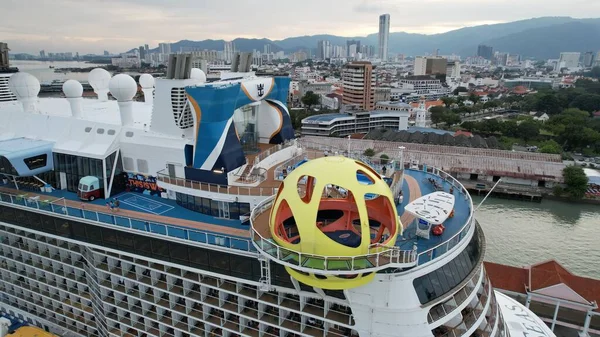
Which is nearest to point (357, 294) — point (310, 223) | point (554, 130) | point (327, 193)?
point (310, 223)

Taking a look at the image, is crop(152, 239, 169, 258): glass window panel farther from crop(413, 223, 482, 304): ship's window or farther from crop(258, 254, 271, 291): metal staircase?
crop(413, 223, 482, 304): ship's window

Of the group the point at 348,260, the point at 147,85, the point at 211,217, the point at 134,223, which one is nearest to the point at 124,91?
the point at 134,223

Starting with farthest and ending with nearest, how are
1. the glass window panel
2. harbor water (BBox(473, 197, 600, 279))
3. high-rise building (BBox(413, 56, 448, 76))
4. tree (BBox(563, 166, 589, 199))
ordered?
high-rise building (BBox(413, 56, 448, 76)), tree (BBox(563, 166, 589, 199)), harbor water (BBox(473, 197, 600, 279)), the glass window panel

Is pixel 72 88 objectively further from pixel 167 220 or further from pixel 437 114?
pixel 437 114

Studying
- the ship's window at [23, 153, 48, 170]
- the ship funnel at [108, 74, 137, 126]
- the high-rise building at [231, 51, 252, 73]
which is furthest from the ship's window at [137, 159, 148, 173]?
the high-rise building at [231, 51, 252, 73]

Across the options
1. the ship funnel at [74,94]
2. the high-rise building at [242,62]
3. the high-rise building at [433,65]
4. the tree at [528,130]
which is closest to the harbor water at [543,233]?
the ship funnel at [74,94]

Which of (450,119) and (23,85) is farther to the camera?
(450,119)

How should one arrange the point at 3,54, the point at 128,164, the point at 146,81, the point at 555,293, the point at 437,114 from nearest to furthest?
the point at 128,164 → the point at 555,293 → the point at 146,81 → the point at 3,54 → the point at 437,114
